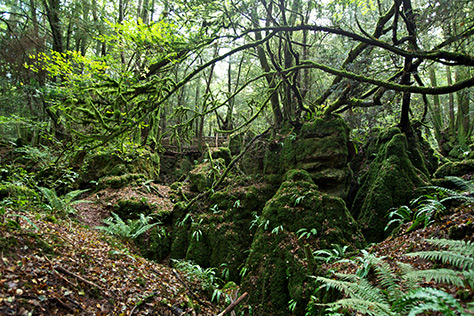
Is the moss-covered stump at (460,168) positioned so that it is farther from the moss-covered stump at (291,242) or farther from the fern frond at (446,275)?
the fern frond at (446,275)

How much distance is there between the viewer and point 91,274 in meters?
3.61

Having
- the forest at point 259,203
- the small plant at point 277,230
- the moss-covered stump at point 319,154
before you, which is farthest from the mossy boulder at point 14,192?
the moss-covered stump at point 319,154

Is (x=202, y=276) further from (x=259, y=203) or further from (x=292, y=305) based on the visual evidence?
(x=259, y=203)

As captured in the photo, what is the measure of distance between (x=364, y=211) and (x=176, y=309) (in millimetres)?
4767

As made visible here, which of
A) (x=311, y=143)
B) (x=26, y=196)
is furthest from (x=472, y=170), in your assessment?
(x=26, y=196)

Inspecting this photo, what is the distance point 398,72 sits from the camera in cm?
671

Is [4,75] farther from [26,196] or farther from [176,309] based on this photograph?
[176,309]

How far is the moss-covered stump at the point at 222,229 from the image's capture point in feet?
20.3

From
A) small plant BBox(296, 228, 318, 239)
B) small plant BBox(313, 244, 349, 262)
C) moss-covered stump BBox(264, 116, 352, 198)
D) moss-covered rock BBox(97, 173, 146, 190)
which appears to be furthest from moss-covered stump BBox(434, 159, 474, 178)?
moss-covered rock BBox(97, 173, 146, 190)

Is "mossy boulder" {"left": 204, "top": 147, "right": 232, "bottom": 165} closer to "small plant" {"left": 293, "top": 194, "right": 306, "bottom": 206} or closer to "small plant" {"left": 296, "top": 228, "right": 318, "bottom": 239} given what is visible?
"small plant" {"left": 293, "top": 194, "right": 306, "bottom": 206}

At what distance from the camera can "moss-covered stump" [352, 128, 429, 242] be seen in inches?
219

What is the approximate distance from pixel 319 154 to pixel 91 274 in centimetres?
599

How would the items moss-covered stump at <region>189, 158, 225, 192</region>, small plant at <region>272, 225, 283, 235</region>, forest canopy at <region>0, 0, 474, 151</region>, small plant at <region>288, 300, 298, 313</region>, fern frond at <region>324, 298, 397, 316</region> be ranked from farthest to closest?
moss-covered stump at <region>189, 158, 225, 192</region> → small plant at <region>272, 225, 283, 235</region> → forest canopy at <region>0, 0, 474, 151</region> → small plant at <region>288, 300, 298, 313</region> → fern frond at <region>324, 298, 397, 316</region>

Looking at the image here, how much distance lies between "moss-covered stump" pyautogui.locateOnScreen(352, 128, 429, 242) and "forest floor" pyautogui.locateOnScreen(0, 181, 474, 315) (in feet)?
3.72
